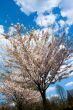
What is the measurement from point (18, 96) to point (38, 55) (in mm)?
11791

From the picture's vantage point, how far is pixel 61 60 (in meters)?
18.7

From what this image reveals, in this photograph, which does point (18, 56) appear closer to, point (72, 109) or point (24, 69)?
point (24, 69)

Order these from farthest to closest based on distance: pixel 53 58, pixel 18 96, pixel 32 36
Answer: pixel 18 96 < pixel 32 36 < pixel 53 58

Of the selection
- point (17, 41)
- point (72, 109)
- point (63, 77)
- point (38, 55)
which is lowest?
point (72, 109)

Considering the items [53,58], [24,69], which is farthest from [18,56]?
[53,58]

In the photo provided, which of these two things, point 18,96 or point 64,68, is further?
point 18,96

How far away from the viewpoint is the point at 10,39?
19.8 meters

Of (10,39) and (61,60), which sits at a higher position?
(10,39)

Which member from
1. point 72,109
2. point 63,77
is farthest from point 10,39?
point 72,109

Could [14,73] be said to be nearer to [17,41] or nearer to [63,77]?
[17,41]

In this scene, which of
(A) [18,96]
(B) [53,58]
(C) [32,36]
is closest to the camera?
(B) [53,58]

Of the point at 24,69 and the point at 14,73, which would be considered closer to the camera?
the point at 24,69

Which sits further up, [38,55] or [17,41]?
[17,41]

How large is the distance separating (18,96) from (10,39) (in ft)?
36.2
